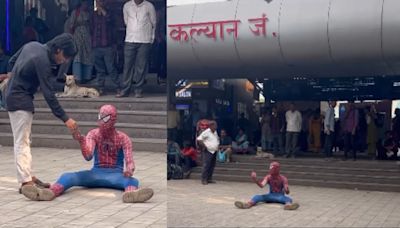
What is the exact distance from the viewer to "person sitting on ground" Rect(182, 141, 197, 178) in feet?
7.34

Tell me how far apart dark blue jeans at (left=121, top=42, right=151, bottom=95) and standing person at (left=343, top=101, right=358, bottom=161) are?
5.92 ft

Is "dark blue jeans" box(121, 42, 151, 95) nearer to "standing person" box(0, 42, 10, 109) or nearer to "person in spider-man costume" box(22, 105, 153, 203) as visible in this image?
"standing person" box(0, 42, 10, 109)

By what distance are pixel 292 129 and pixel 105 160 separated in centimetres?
121

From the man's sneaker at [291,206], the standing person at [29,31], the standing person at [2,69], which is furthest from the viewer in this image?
the standing person at [29,31]

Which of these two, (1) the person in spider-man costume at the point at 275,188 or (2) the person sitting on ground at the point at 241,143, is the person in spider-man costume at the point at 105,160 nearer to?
(2) the person sitting on ground at the point at 241,143

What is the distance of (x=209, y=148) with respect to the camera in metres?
2.51

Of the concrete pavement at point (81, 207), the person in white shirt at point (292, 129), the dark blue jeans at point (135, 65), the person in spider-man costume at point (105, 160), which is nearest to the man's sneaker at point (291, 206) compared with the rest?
the person in white shirt at point (292, 129)

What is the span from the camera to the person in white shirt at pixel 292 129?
3539 millimetres

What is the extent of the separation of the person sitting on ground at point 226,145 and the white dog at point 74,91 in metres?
2.68

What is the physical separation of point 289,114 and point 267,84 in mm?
849

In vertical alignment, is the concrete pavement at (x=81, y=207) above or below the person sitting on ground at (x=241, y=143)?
below

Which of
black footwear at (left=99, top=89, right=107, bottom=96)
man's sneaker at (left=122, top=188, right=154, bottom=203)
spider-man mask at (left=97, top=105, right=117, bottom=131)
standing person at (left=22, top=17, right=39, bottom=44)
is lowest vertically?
man's sneaker at (left=122, top=188, right=154, bottom=203)

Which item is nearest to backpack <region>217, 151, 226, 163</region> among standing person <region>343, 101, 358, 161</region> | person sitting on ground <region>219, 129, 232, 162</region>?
person sitting on ground <region>219, 129, 232, 162</region>

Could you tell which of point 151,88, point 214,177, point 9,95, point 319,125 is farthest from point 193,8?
point 151,88
